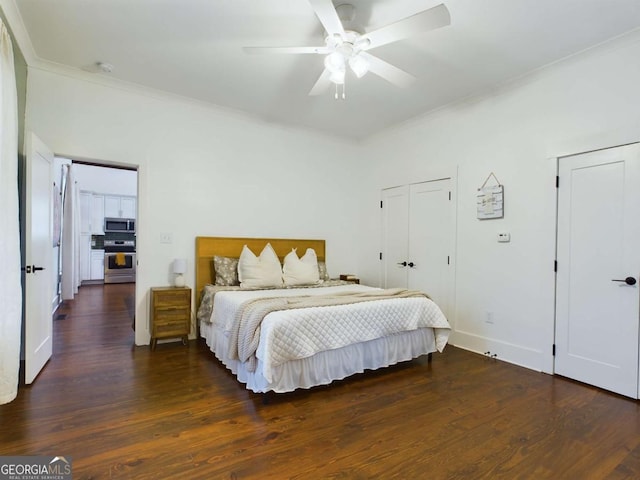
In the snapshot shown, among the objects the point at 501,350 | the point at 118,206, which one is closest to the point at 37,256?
the point at 501,350

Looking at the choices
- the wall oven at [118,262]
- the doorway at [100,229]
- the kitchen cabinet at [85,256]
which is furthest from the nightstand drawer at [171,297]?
the kitchen cabinet at [85,256]

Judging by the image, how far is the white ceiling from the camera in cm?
241

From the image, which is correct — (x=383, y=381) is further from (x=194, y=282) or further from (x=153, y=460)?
(x=194, y=282)

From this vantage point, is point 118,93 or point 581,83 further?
point 118,93

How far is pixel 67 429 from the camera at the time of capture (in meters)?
2.05

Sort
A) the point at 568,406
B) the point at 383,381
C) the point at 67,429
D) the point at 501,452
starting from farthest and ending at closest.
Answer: the point at 383,381 < the point at 568,406 < the point at 67,429 < the point at 501,452

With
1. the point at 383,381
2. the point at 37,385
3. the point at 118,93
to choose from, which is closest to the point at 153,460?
the point at 37,385

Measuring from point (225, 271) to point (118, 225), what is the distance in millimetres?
6603

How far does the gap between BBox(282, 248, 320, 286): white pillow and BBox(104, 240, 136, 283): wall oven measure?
6.32 metres

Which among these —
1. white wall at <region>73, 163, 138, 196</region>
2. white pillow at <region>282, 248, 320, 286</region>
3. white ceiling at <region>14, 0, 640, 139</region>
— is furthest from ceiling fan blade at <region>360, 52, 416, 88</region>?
white wall at <region>73, 163, 138, 196</region>

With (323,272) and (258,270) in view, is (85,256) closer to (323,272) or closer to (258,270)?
(258,270)

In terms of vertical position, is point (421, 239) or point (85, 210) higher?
point (85, 210)

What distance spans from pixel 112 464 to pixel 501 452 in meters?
2.11

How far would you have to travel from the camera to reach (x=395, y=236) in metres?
4.82
